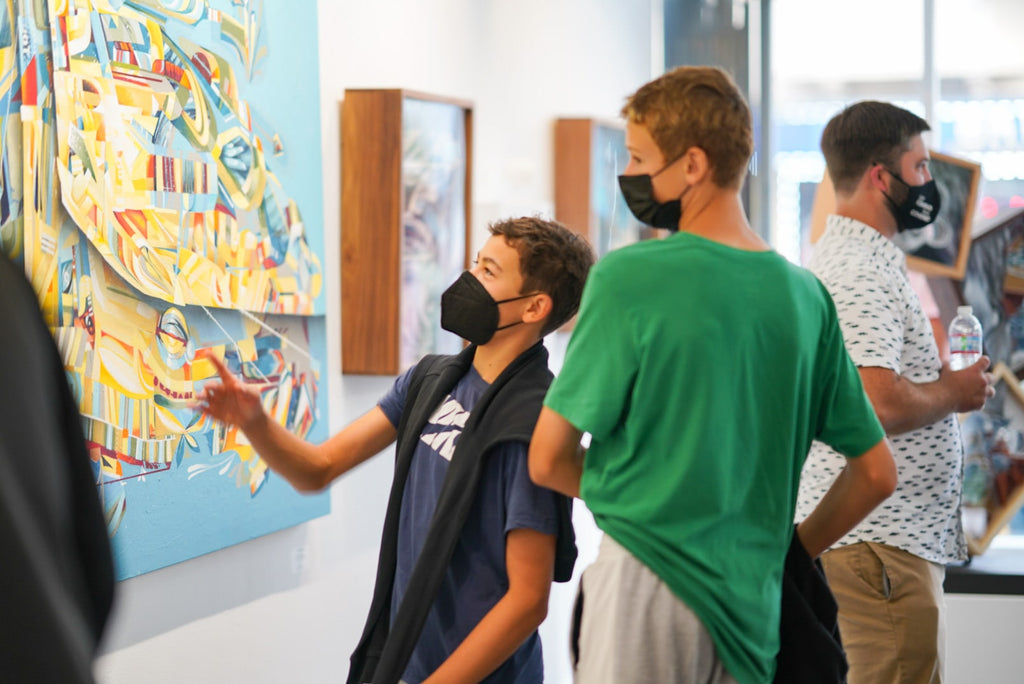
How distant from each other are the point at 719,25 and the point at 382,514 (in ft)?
11.8

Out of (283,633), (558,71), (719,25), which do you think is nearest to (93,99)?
(283,633)

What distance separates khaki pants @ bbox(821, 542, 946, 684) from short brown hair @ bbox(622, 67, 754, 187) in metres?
1.21

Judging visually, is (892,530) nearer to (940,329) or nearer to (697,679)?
(697,679)

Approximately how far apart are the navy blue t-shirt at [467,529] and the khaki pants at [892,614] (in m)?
0.87

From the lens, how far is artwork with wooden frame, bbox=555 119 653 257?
439 cm

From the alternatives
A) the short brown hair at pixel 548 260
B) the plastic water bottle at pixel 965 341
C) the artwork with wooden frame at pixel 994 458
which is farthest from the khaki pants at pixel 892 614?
the artwork with wooden frame at pixel 994 458

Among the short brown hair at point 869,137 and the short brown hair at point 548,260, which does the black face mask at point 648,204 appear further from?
the short brown hair at point 869,137

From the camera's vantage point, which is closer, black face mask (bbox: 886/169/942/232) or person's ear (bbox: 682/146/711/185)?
person's ear (bbox: 682/146/711/185)

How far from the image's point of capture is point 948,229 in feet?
13.8

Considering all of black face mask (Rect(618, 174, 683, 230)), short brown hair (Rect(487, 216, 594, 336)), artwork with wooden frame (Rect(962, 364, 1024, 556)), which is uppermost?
black face mask (Rect(618, 174, 683, 230))

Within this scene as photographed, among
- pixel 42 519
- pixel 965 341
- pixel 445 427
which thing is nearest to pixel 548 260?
pixel 445 427

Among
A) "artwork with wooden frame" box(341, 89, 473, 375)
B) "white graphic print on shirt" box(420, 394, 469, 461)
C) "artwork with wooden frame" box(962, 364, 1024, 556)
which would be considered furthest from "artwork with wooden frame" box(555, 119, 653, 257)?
"white graphic print on shirt" box(420, 394, 469, 461)

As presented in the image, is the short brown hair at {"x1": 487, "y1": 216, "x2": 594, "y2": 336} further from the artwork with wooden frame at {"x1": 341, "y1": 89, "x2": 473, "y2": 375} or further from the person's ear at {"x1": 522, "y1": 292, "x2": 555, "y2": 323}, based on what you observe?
the artwork with wooden frame at {"x1": 341, "y1": 89, "x2": 473, "y2": 375}

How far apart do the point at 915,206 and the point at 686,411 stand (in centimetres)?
130
